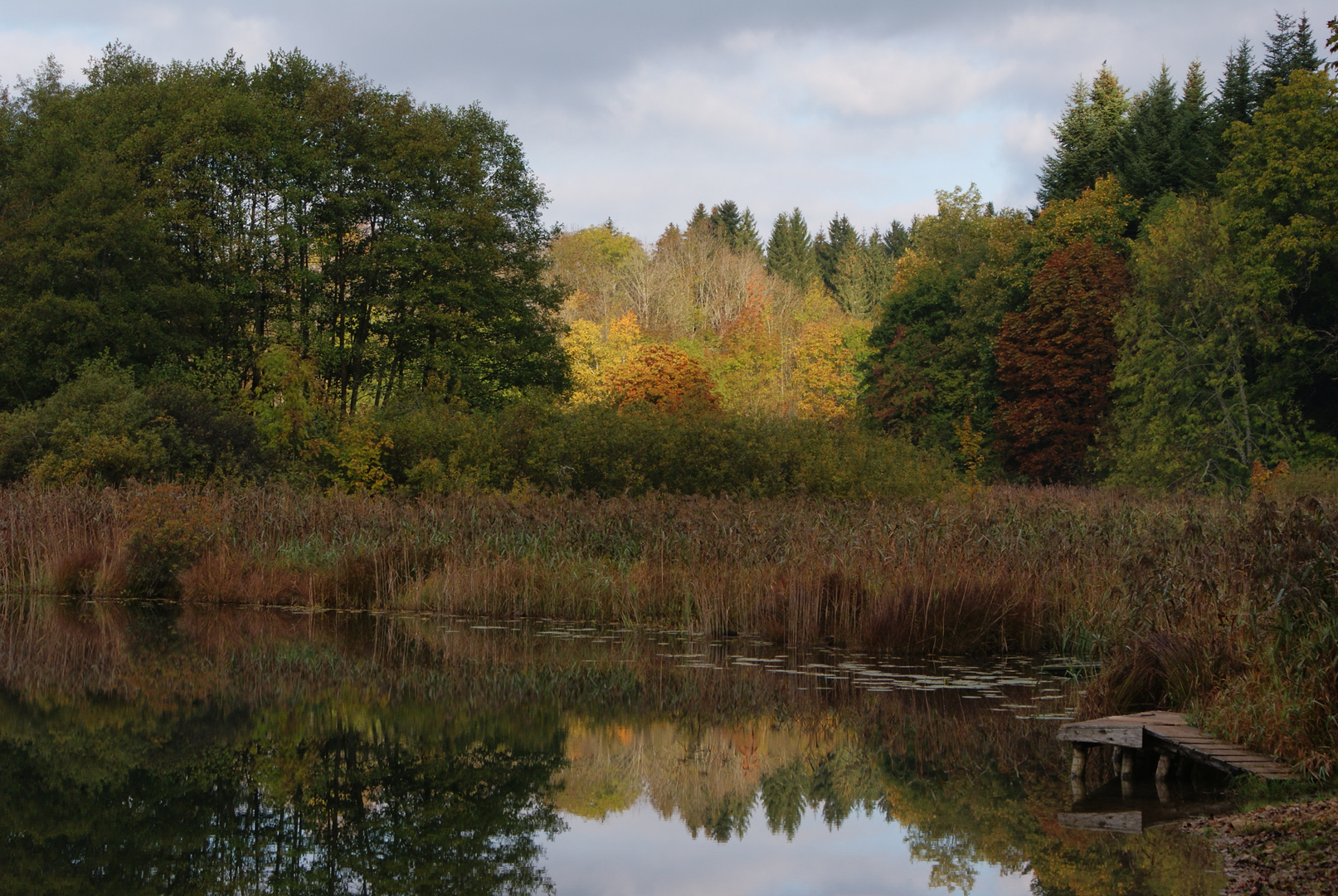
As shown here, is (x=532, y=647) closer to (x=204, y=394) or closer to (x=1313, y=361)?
(x=204, y=394)

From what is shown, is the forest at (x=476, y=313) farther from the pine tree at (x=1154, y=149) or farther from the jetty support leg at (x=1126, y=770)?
the jetty support leg at (x=1126, y=770)

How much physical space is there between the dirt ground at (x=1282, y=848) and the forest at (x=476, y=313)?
1525cm

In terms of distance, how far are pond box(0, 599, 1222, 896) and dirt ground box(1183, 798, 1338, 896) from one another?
148 mm

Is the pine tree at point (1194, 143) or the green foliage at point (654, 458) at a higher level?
the pine tree at point (1194, 143)

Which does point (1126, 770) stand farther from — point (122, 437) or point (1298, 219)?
point (1298, 219)

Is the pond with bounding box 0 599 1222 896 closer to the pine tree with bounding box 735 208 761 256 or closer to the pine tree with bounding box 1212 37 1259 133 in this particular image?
the pine tree with bounding box 1212 37 1259 133

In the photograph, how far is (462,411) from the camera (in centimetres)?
2641

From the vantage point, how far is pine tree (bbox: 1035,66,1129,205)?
4491cm

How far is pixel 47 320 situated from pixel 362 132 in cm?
946

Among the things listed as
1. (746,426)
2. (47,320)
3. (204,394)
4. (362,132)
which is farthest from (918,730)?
(362,132)

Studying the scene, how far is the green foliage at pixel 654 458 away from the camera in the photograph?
2127cm

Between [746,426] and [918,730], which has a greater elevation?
[746,426]

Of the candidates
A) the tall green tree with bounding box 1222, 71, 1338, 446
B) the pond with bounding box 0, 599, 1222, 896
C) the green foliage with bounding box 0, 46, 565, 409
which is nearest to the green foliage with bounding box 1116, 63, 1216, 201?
the tall green tree with bounding box 1222, 71, 1338, 446

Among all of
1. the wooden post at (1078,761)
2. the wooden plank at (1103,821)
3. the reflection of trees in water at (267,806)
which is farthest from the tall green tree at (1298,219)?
the reflection of trees in water at (267,806)
